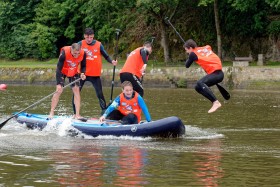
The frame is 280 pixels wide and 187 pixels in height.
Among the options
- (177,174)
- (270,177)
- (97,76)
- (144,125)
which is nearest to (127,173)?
(177,174)

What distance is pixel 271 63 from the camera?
47.4 metres

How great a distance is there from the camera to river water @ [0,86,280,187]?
37.2 feet

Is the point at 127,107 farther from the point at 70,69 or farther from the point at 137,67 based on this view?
the point at 70,69

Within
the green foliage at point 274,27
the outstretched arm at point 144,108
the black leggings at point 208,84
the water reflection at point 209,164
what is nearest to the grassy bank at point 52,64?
the green foliage at point 274,27

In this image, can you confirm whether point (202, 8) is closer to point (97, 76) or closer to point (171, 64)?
point (171, 64)

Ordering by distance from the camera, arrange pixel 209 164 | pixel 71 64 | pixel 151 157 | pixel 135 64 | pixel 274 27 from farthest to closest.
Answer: pixel 274 27 → pixel 71 64 → pixel 135 64 → pixel 151 157 → pixel 209 164

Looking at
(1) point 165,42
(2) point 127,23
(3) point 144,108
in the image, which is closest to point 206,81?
(3) point 144,108

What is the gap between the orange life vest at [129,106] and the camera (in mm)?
17016

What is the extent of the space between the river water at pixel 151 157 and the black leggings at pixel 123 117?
0.69 metres

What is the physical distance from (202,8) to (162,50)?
13.7 ft

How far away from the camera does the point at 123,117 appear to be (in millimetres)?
17500

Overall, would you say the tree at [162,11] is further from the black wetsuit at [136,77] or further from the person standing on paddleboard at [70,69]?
the black wetsuit at [136,77]

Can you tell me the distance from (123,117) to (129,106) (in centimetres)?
45

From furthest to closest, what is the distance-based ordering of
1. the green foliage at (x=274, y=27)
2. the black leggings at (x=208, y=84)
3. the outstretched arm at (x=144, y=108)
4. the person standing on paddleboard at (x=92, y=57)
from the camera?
1. the green foliage at (x=274, y=27)
2. the person standing on paddleboard at (x=92, y=57)
3. the black leggings at (x=208, y=84)
4. the outstretched arm at (x=144, y=108)
